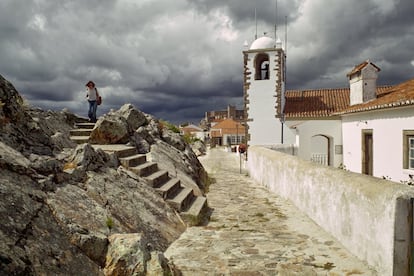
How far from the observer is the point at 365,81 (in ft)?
54.5

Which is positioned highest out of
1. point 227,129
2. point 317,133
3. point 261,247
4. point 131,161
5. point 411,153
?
point 227,129

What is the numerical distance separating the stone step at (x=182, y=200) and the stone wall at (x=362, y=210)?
2.81 metres

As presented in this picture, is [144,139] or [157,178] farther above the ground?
[144,139]

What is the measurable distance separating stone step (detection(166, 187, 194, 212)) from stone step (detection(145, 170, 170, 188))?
0.54 m

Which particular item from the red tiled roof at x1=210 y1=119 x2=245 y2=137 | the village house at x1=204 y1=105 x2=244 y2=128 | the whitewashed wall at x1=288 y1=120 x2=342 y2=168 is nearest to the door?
the whitewashed wall at x1=288 y1=120 x2=342 y2=168

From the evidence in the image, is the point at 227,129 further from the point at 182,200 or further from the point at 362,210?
the point at 362,210

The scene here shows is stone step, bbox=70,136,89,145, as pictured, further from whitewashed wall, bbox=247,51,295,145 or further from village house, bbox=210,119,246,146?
village house, bbox=210,119,246,146

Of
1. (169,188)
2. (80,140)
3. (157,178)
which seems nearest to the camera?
(169,188)

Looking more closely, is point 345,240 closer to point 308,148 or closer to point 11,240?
point 11,240

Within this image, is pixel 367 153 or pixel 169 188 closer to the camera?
pixel 169 188

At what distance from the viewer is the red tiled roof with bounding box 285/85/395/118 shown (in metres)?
20.9

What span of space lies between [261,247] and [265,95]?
18.7 metres

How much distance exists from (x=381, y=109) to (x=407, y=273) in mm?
10073

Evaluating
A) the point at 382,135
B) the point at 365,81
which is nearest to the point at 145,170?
the point at 382,135
